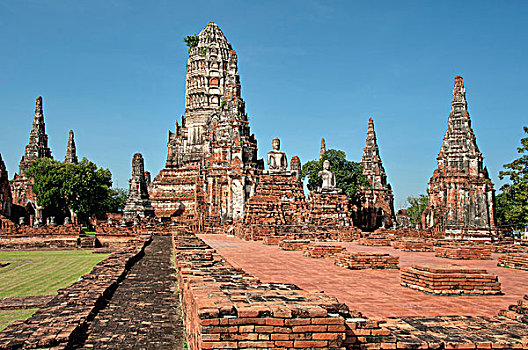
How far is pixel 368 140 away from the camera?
41156mm

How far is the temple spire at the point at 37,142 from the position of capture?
51.5 meters

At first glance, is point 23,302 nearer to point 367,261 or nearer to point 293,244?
point 367,261

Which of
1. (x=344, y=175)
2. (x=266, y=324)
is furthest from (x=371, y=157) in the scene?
(x=266, y=324)

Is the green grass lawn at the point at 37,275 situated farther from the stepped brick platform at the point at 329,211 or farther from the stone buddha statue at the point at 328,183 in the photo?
the stone buddha statue at the point at 328,183

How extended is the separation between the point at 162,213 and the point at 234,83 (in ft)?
42.6

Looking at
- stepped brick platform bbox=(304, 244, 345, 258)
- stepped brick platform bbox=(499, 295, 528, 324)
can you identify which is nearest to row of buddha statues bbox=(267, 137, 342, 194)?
stepped brick platform bbox=(304, 244, 345, 258)

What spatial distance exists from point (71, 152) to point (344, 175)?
33.5m

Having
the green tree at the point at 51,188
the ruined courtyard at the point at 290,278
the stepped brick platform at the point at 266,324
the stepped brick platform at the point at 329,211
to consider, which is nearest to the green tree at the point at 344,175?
the ruined courtyard at the point at 290,278

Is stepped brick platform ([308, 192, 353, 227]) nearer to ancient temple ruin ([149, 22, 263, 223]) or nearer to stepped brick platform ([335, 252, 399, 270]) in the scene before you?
ancient temple ruin ([149, 22, 263, 223])

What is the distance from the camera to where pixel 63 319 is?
191 inches

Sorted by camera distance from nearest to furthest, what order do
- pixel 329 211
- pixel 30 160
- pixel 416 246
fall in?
pixel 416 246
pixel 329 211
pixel 30 160

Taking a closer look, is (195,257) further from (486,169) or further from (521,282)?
(486,169)

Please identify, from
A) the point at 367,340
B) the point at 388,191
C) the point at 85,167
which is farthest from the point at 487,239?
the point at 85,167

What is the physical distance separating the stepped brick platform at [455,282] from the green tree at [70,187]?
35727 millimetres
